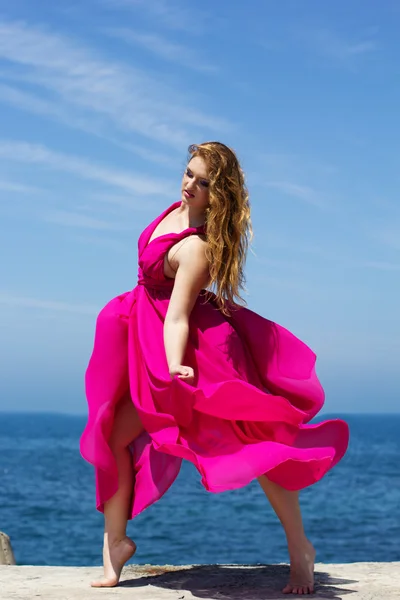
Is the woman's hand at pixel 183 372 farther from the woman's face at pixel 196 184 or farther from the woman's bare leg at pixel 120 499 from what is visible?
the woman's face at pixel 196 184

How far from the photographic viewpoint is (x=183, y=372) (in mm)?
4746

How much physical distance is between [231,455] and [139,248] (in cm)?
132

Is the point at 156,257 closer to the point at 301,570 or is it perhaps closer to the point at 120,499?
the point at 120,499

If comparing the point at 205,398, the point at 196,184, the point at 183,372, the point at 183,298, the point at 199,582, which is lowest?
the point at 199,582

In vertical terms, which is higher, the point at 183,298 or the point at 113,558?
the point at 183,298

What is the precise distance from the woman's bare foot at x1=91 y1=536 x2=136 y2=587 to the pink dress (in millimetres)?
195

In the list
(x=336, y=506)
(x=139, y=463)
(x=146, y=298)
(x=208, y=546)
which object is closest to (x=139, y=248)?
(x=146, y=298)

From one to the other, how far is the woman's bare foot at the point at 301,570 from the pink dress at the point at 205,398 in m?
0.41

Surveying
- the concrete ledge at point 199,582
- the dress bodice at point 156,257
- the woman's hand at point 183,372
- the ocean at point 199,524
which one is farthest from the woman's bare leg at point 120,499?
the ocean at point 199,524

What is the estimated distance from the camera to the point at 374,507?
30172 mm

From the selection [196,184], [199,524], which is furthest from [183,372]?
[199,524]

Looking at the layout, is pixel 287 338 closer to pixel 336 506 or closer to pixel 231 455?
pixel 231 455

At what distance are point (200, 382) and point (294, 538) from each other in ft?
3.09

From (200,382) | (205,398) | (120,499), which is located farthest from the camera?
(120,499)
